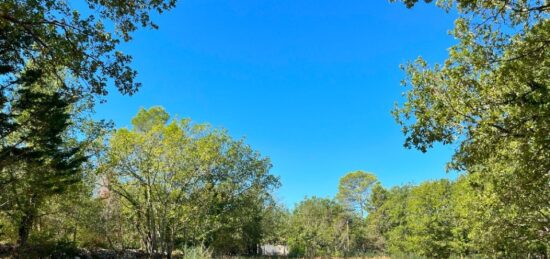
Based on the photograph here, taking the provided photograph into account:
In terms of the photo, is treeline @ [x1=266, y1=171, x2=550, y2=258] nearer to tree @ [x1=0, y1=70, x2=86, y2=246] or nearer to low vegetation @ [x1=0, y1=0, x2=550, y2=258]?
low vegetation @ [x1=0, y1=0, x2=550, y2=258]

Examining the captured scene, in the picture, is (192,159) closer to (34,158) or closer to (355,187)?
(34,158)

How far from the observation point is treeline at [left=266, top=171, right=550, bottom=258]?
1460 cm

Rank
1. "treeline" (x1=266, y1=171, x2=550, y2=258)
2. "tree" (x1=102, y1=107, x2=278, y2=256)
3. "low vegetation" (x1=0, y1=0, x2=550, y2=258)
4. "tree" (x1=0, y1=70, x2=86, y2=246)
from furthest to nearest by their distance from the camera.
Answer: "tree" (x1=102, y1=107, x2=278, y2=256), "treeline" (x1=266, y1=171, x2=550, y2=258), "tree" (x1=0, y1=70, x2=86, y2=246), "low vegetation" (x1=0, y1=0, x2=550, y2=258)

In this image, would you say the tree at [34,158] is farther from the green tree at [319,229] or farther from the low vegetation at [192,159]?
the green tree at [319,229]

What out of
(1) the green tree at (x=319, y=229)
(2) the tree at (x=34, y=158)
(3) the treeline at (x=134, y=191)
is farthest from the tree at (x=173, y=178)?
(1) the green tree at (x=319, y=229)

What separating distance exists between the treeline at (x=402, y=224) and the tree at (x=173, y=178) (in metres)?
12.0

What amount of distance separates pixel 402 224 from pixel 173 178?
29.7 m

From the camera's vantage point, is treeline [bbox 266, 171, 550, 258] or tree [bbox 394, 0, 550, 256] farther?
treeline [bbox 266, 171, 550, 258]

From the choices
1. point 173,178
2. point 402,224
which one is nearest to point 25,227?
point 173,178

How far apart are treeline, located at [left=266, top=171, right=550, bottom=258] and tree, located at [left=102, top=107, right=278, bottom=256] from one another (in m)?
12.0

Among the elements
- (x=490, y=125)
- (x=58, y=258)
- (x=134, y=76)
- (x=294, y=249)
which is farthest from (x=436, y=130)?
(x=294, y=249)

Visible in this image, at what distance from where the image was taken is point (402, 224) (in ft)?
130

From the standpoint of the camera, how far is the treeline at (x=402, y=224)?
14.6 meters

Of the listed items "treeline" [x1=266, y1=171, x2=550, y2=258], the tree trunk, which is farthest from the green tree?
the tree trunk
